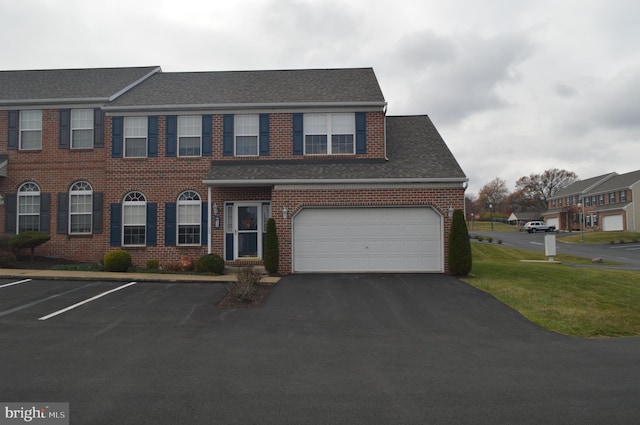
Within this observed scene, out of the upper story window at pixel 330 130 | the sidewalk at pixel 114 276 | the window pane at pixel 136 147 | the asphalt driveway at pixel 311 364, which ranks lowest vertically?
the asphalt driveway at pixel 311 364

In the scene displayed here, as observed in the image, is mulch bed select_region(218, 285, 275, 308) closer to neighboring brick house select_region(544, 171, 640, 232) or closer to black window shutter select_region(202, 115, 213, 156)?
black window shutter select_region(202, 115, 213, 156)

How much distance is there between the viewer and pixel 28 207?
16.4m

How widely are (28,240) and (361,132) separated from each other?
1241 centimetres

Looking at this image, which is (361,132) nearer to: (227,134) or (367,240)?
(367,240)

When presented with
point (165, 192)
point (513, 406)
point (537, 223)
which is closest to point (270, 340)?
point (513, 406)

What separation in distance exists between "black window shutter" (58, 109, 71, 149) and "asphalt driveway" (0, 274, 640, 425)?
25.9ft

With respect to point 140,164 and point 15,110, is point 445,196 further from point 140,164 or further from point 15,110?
point 15,110

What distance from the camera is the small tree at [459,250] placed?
13.4 m

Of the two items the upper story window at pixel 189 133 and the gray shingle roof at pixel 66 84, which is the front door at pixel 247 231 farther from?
the gray shingle roof at pixel 66 84

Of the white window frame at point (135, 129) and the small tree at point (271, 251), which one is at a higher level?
the white window frame at point (135, 129)

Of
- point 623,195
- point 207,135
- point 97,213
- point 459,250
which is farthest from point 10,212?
point 623,195

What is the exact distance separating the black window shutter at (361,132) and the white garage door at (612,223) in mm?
48098

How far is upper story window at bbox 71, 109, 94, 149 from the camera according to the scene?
16.3 m

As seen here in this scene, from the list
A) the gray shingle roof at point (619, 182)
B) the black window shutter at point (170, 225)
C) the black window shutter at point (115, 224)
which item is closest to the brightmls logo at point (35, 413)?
the black window shutter at point (170, 225)
